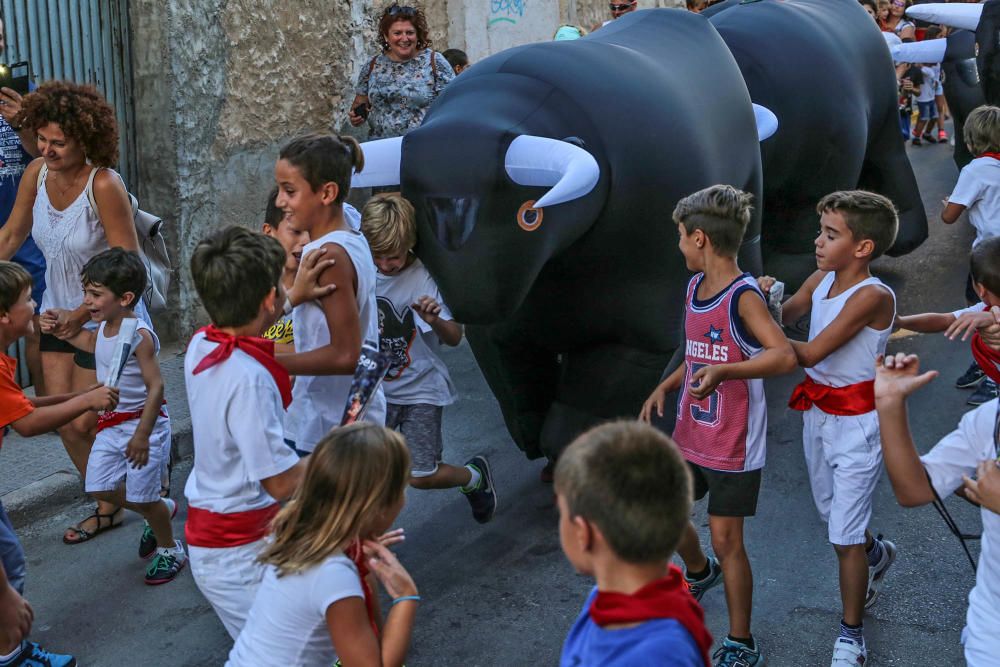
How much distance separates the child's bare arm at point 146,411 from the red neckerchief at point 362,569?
1.82 m

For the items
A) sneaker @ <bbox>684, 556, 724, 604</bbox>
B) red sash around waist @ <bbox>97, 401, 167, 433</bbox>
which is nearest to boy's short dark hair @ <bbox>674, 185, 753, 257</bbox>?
sneaker @ <bbox>684, 556, 724, 604</bbox>

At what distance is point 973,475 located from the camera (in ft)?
8.36

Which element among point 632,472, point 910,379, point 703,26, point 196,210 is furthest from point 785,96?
point 632,472

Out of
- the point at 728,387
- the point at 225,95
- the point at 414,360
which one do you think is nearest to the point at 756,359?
the point at 728,387

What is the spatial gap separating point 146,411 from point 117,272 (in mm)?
510

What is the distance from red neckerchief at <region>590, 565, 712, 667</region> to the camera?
6.03 ft

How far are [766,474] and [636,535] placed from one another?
3305mm

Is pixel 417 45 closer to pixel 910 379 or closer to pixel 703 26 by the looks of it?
pixel 703 26

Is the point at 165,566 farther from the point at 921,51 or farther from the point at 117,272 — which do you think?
the point at 921,51

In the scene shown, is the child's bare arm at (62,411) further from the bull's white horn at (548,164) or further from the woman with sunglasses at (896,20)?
the woman with sunglasses at (896,20)

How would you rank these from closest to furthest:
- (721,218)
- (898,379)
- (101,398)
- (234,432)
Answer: (898,379) → (234,432) → (101,398) → (721,218)

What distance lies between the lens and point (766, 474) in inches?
197

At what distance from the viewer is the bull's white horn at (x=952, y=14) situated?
22.5ft

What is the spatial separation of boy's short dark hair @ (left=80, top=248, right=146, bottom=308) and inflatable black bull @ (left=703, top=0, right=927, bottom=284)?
11.5 ft
